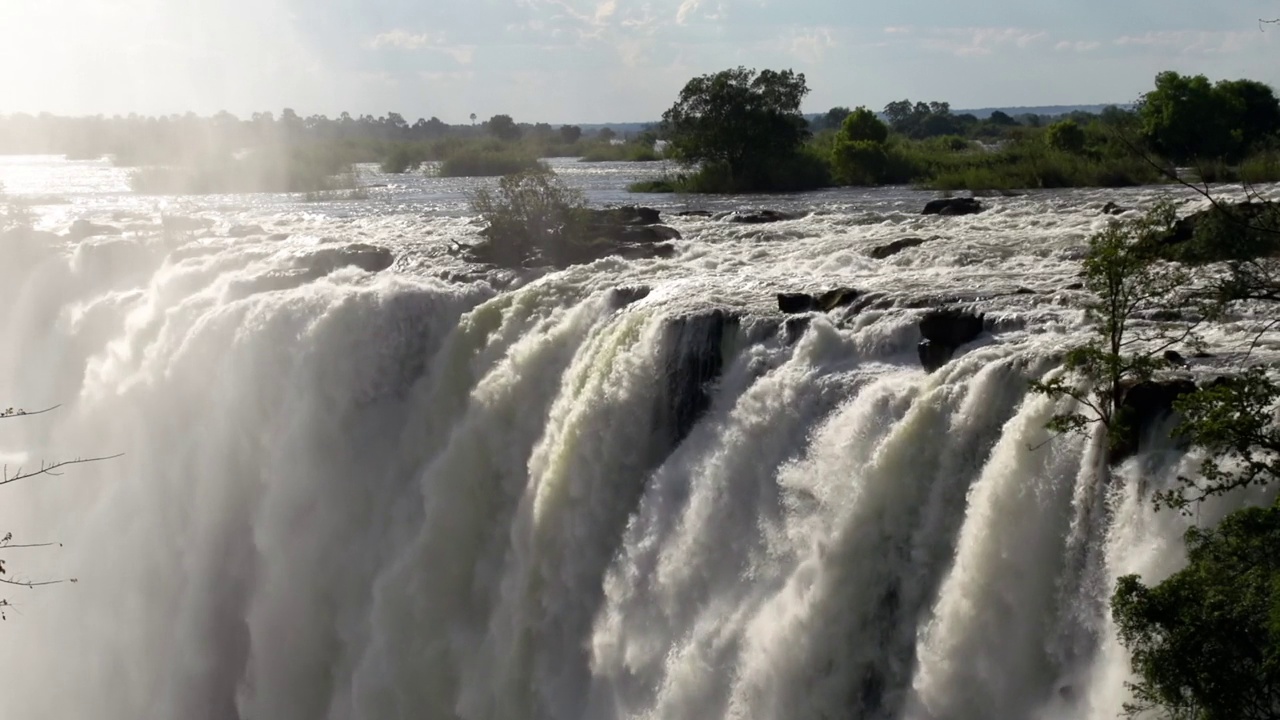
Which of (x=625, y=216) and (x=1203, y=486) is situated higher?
(x=625, y=216)

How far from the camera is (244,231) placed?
27344 mm

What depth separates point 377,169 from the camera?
60.0m

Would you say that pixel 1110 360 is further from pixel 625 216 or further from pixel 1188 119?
pixel 1188 119

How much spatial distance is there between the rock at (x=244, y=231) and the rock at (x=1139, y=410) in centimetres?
2149

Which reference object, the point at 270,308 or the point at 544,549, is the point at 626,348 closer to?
the point at 544,549

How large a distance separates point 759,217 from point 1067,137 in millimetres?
12120

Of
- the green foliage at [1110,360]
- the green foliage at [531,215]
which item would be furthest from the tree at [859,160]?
the green foliage at [1110,360]

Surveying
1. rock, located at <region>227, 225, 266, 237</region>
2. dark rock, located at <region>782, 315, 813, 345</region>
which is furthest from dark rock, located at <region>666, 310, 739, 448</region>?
rock, located at <region>227, 225, 266, 237</region>

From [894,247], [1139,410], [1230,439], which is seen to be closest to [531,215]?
[894,247]

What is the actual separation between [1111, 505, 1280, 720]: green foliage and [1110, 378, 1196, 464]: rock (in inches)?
54.0

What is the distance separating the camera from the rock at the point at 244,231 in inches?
1063

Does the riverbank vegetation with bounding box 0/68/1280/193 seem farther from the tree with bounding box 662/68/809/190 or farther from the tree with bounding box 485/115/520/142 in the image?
the tree with bounding box 485/115/520/142

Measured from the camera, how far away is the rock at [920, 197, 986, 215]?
73.0 feet

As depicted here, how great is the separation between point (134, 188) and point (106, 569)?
96.1 feet
